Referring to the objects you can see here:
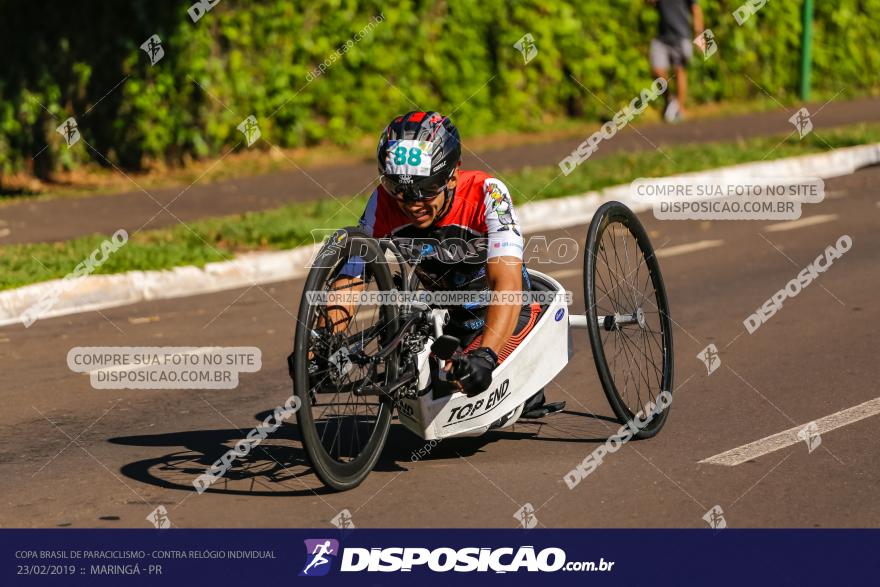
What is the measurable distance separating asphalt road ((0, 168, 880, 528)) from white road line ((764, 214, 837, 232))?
2.79m

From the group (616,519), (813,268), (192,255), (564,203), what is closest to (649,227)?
(564,203)

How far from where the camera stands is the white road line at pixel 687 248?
39.4 ft

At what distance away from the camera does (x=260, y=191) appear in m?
15.1

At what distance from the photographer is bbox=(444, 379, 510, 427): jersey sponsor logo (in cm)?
616

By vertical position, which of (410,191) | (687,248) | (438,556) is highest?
(687,248)

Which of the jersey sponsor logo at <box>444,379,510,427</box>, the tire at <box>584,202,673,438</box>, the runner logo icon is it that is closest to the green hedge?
the tire at <box>584,202,673,438</box>

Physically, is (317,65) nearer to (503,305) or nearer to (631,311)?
(631,311)

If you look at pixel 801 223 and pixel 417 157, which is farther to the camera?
pixel 801 223

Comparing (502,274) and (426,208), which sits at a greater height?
(426,208)

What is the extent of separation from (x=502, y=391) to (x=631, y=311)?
1364mm

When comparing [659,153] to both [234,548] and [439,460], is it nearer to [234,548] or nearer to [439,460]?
[439,460]

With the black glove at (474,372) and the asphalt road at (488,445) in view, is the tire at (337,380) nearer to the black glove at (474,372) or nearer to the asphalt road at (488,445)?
the asphalt road at (488,445)

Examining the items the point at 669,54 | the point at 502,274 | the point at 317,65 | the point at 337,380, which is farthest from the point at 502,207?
the point at 669,54

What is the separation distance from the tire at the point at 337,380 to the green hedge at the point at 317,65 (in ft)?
33.3
